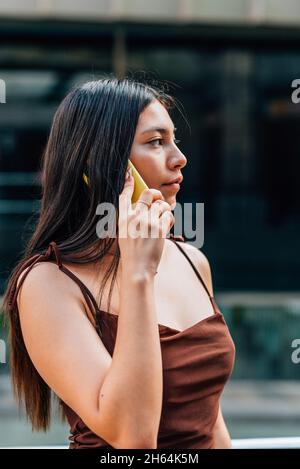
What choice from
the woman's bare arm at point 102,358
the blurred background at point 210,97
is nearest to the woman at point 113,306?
the woman's bare arm at point 102,358

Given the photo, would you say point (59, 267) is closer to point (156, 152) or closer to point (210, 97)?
point (156, 152)

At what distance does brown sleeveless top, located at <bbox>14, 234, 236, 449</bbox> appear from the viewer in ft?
6.23

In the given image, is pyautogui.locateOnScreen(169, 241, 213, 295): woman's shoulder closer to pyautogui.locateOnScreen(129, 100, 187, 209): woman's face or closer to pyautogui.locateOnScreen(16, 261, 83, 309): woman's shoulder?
pyautogui.locateOnScreen(129, 100, 187, 209): woman's face

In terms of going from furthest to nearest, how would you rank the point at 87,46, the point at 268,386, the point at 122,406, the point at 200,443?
the point at 87,46 → the point at 268,386 → the point at 200,443 → the point at 122,406

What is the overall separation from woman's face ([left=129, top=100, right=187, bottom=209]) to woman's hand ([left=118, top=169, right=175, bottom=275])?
0.19 m

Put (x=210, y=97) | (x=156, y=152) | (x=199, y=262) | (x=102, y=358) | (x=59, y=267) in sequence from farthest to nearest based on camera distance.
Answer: (x=210, y=97) → (x=199, y=262) → (x=156, y=152) → (x=59, y=267) → (x=102, y=358)

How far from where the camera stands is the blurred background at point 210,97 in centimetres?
1480

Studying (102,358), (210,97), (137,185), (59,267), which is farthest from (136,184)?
(210,97)

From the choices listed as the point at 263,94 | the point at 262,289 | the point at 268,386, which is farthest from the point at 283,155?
the point at 268,386

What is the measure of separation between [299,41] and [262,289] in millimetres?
4585

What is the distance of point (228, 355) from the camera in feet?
6.75

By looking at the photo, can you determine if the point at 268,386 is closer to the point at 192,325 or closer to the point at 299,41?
the point at 299,41

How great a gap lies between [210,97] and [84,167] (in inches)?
589

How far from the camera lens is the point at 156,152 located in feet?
6.62
